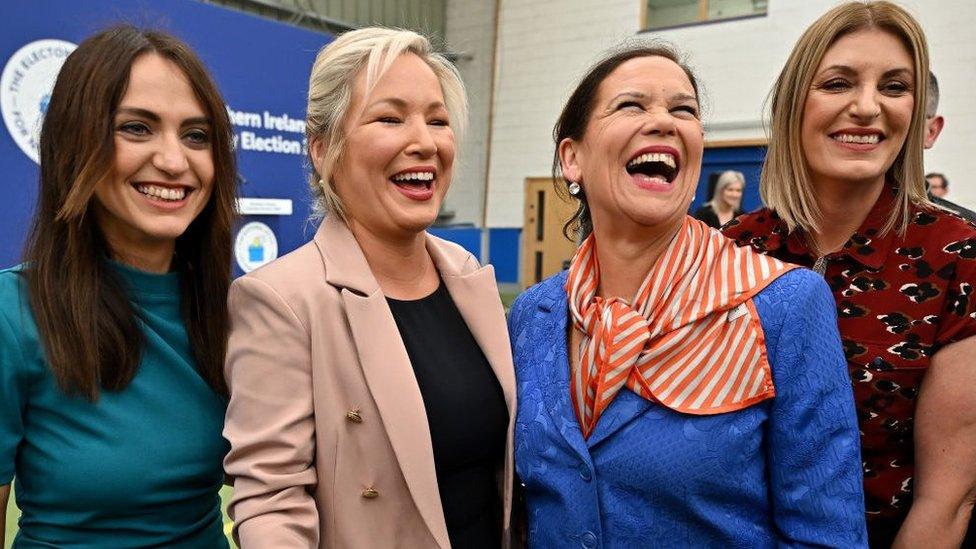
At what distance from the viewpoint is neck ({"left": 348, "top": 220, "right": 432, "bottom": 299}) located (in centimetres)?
157

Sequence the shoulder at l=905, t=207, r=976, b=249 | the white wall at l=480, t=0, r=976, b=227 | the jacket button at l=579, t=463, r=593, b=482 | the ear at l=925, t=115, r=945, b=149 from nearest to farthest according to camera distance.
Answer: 1. the jacket button at l=579, t=463, r=593, b=482
2. the shoulder at l=905, t=207, r=976, b=249
3. the ear at l=925, t=115, r=945, b=149
4. the white wall at l=480, t=0, r=976, b=227

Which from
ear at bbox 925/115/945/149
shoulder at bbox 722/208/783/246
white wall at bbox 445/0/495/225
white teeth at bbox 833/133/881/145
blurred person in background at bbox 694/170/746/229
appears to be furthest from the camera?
white wall at bbox 445/0/495/225

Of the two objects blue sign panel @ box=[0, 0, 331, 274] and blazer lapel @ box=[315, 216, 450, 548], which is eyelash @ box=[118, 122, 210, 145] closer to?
blazer lapel @ box=[315, 216, 450, 548]

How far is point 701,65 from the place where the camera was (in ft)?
32.3

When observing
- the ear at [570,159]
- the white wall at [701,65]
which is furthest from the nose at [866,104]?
the white wall at [701,65]

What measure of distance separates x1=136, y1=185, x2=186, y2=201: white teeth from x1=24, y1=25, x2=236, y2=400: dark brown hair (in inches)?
3.2

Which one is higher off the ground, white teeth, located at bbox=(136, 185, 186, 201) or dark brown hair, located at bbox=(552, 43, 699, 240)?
dark brown hair, located at bbox=(552, 43, 699, 240)

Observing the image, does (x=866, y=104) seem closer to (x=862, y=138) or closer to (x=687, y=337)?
(x=862, y=138)

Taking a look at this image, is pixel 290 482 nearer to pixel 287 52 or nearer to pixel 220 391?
pixel 220 391

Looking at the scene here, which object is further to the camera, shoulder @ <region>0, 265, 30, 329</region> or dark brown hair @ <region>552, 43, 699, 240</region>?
dark brown hair @ <region>552, 43, 699, 240</region>

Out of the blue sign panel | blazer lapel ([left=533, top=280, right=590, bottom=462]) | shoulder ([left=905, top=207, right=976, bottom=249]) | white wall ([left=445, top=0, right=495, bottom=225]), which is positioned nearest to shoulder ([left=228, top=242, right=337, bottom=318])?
blazer lapel ([left=533, top=280, right=590, bottom=462])

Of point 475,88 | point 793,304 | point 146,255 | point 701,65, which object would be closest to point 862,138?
point 793,304

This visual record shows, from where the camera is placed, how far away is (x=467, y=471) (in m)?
1.54

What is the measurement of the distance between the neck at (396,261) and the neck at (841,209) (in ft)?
2.95
